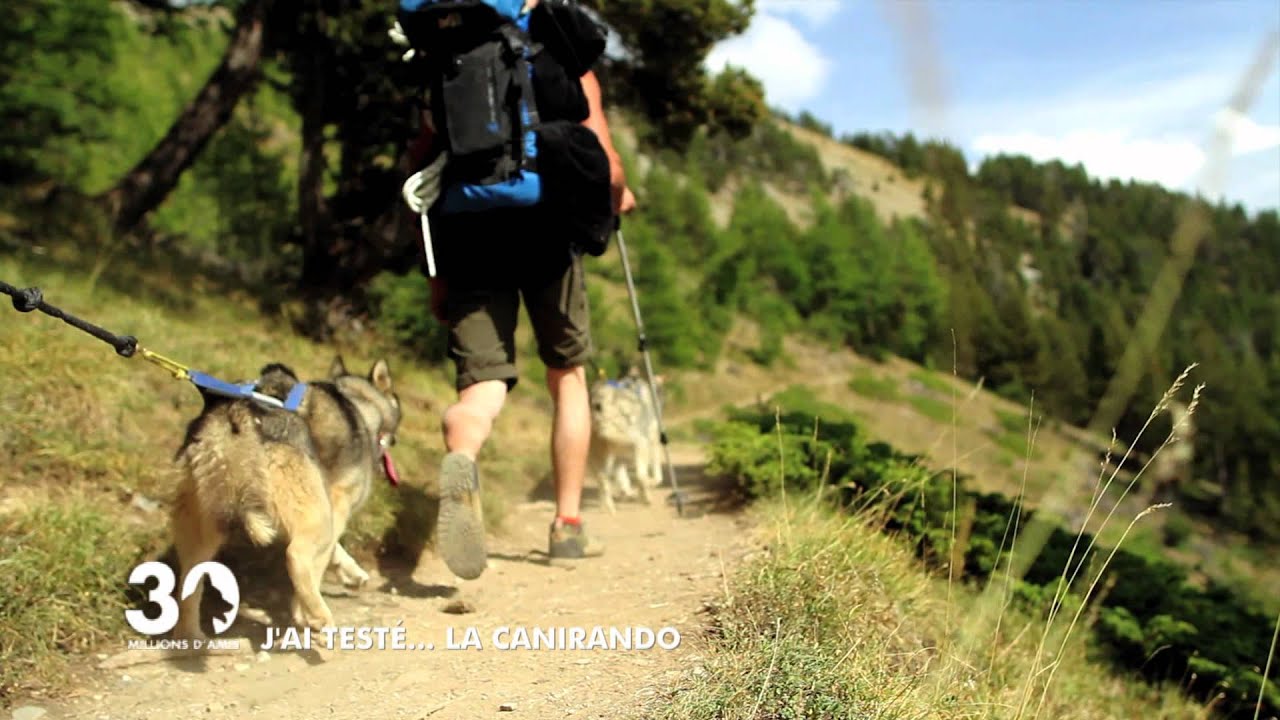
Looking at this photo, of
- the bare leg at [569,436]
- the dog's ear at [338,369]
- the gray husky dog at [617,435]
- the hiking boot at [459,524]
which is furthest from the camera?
the gray husky dog at [617,435]

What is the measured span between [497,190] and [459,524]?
136 centimetres

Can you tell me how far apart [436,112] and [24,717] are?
2.67 meters

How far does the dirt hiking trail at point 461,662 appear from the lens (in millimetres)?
2727

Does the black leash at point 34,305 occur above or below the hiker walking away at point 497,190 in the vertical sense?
below

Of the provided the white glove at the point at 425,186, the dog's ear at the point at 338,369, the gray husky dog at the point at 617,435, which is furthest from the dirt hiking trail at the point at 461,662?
the gray husky dog at the point at 617,435

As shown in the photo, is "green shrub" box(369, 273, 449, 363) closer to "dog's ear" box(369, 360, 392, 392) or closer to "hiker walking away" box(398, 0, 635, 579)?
"dog's ear" box(369, 360, 392, 392)

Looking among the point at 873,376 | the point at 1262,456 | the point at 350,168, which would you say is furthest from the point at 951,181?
the point at 1262,456

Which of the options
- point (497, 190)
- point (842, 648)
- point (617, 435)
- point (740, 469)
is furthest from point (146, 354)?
point (617, 435)

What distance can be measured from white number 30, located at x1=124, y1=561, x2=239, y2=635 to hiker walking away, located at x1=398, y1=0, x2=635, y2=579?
2.83ft

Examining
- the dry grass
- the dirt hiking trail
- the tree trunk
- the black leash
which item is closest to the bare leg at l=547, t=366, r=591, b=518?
the dirt hiking trail

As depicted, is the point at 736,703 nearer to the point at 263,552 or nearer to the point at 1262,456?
the point at 263,552

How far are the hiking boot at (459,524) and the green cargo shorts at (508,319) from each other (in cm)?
55

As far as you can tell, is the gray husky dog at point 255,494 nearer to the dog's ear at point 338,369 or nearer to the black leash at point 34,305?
the black leash at point 34,305

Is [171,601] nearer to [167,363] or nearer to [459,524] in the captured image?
[167,363]
